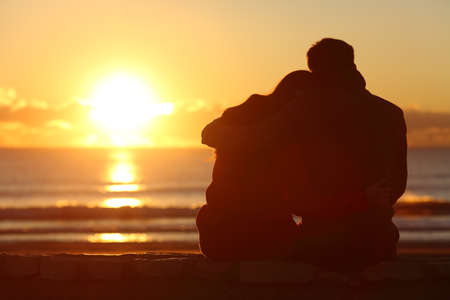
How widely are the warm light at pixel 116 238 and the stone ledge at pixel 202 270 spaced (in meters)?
14.0

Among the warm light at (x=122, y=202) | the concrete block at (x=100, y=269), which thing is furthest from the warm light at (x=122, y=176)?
the concrete block at (x=100, y=269)

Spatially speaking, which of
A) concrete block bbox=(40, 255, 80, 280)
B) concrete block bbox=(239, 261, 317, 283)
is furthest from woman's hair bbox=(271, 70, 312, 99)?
concrete block bbox=(40, 255, 80, 280)

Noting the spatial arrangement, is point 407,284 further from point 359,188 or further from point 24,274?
point 24,274

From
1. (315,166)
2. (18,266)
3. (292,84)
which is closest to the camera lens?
(315,166)

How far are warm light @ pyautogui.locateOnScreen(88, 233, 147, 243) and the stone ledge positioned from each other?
13993mm

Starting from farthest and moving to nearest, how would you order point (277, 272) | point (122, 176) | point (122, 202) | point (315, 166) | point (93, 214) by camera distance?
point (122, 176)
point (122, 202)
point (93, 214)
point (277, 272)
point (315, 166)

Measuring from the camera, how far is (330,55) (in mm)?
5254

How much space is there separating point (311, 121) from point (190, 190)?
182 ft

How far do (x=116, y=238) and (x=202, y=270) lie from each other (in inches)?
621

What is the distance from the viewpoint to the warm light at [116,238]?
20.2 m

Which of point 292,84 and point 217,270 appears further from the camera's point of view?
point 217,270

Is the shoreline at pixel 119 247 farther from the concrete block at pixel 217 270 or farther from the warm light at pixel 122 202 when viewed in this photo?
the warm light at pixel 122 202

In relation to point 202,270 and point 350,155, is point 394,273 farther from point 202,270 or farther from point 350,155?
point 202,270

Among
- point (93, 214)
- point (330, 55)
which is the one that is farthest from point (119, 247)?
point (330, 55)
